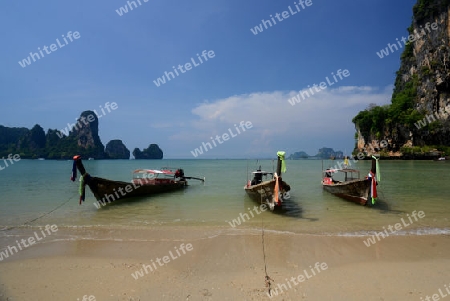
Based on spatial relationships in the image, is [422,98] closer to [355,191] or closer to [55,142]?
[355,191]

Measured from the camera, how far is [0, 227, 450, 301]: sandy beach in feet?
16.4

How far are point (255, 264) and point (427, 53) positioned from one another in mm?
74500

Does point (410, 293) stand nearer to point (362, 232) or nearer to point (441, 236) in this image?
point (362, 232)

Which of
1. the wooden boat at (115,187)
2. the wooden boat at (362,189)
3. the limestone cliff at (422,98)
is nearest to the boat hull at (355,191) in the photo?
the wooden boat at (362,189)

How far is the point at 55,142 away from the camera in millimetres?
133625

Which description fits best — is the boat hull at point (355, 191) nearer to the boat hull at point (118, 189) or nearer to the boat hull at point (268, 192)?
the boat hull at point (268, 192)

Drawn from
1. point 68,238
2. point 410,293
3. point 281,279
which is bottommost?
point 410,293

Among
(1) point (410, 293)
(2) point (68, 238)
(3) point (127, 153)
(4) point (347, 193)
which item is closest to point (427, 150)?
(4) point (347, 193)

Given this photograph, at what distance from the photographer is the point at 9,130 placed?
139125mm

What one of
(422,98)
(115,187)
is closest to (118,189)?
(115,187)

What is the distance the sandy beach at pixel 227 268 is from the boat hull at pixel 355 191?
531 cm

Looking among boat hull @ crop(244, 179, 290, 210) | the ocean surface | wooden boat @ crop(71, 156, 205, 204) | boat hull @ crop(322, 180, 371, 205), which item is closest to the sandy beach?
the ocean surface

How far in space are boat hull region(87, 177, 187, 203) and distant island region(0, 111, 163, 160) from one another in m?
125

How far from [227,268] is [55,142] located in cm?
15756
